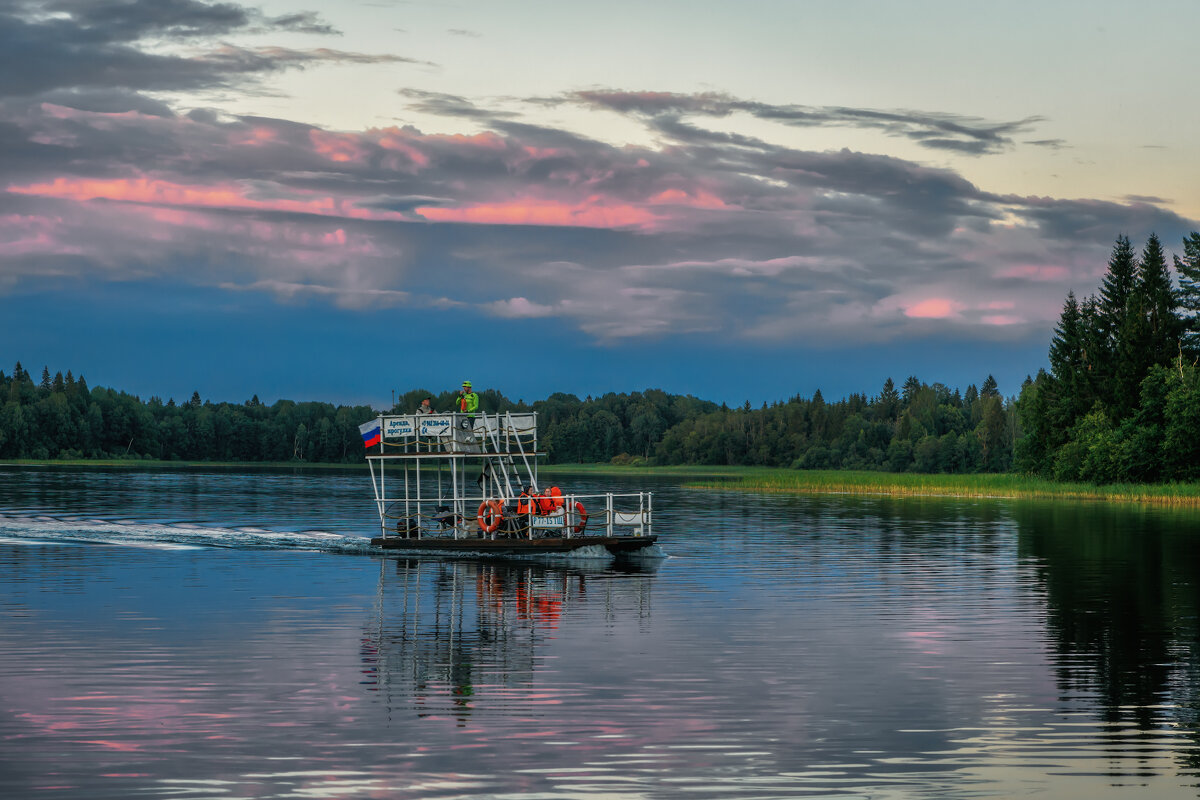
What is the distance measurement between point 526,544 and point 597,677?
73.1ft

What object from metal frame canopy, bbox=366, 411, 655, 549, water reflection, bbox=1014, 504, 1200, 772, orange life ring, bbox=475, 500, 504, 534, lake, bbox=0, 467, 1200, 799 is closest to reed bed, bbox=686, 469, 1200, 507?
→ water reflection, bbox=1014, 504, 1200, 772

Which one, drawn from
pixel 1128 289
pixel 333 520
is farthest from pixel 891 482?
pixel 333 520

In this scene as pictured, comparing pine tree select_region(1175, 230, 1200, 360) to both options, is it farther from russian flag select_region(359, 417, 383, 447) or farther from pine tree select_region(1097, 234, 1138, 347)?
russian flag select_region(359, 417, 383, 447)

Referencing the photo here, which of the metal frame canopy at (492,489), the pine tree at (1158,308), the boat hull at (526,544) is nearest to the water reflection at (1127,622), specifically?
the boat hull at (526,544)

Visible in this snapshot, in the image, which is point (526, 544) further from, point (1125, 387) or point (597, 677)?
point (1125, 387)

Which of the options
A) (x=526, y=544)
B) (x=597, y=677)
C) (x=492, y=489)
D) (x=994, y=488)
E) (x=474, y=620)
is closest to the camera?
(x=597, y=677)

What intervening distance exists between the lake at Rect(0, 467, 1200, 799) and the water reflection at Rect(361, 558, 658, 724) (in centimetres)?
13

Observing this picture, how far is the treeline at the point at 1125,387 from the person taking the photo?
106m

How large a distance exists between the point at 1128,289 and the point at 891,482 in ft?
102

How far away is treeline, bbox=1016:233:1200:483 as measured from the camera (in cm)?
10619

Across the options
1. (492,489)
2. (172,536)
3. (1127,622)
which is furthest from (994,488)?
(1127,622)

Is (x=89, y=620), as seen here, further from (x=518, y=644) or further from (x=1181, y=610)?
(x=1181, y=610)

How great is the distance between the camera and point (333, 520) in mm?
72188

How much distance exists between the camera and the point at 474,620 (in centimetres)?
2905
